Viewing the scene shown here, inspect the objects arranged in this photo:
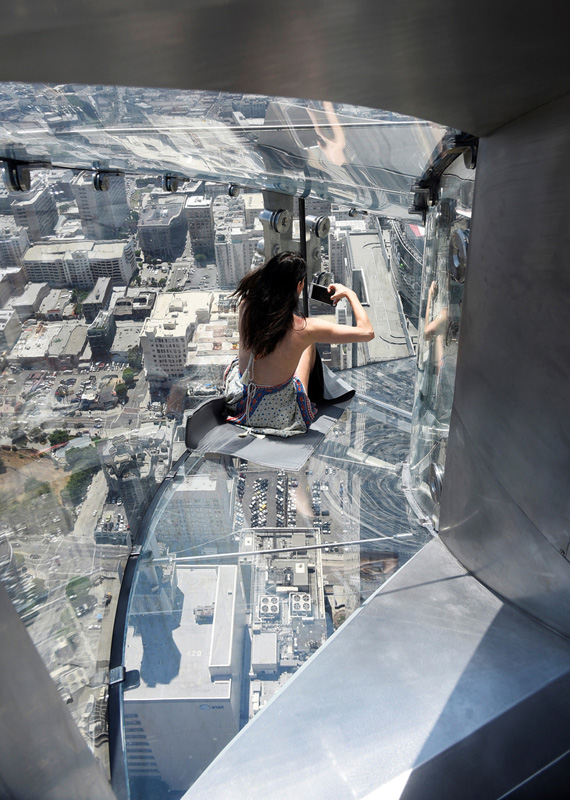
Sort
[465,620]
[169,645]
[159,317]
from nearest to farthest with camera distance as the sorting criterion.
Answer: [465,620] < [169,645] < [159,317]

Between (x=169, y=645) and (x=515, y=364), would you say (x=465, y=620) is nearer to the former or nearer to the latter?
(x=515, y=364)

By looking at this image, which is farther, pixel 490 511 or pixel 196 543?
pixel 196 543

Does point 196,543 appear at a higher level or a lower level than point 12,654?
lower

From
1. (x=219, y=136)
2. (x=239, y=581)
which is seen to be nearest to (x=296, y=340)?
(x=219, y=136)

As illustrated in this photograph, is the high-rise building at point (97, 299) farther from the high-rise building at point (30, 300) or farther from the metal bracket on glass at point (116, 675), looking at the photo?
the metal bracket on glass at point (116, 675)

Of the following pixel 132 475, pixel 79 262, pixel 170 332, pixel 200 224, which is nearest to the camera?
pixel 132 475

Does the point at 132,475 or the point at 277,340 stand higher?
the point at 277,340

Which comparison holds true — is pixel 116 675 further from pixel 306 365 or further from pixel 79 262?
pixel 79 262

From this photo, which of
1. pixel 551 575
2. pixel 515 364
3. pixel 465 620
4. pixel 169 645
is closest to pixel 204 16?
pixel 515 364
